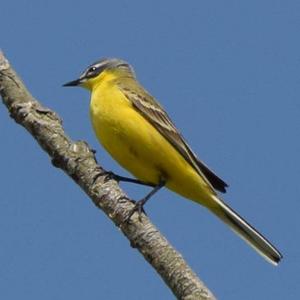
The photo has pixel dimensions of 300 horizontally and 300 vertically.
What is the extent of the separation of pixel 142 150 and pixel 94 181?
2485 millimetres

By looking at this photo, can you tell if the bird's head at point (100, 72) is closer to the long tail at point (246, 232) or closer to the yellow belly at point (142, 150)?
the yellow belly at point (142, 150)

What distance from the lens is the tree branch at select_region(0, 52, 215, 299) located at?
17.2ft

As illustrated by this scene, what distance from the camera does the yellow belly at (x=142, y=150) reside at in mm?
8570

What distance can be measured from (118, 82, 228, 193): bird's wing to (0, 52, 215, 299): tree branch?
2.50m

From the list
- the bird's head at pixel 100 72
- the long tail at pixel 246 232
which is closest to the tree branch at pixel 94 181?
the long tail at pixel 246 232

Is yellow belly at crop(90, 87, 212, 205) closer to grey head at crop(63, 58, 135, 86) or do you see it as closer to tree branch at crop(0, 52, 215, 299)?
grey head at crop(63, 58, 135, 86)

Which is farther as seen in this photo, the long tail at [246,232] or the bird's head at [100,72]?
the bird's head at [100,72]

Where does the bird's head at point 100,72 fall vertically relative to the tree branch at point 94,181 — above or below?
above

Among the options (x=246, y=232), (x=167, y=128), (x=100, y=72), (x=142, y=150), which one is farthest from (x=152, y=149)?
(x=100, y=72)

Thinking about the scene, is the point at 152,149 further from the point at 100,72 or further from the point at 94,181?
the point at 94,181

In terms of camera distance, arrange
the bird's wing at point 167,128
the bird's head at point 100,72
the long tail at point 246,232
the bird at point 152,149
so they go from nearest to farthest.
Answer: the long tail at point 246,232 < the bird at point 152,149 < the bird's wing at point 167,128 < the bird's head at point 100,72

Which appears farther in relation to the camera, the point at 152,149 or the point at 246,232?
the point at 152,149

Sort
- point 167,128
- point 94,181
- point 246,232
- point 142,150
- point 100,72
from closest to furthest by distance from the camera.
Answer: point 94,181 < point 246,232 < point 142,150 < point 167,128 < point 100,72

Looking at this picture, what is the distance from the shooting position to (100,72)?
10.2 metres
